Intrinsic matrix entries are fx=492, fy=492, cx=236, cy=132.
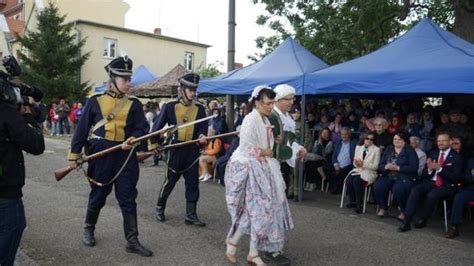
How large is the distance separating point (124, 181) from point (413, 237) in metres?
3.60

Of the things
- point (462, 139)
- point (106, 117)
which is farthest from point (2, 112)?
point (462, 139)

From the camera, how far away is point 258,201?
4.53m

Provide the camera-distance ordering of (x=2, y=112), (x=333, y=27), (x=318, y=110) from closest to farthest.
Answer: (x=2, y=112), (x=318, y=110), (x=333, y=27)

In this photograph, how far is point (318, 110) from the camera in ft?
36.9

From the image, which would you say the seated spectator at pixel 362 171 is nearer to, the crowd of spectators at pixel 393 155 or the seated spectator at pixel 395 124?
the crowd of spectators at pixel 393 155

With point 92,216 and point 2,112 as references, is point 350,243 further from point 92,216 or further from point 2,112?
point 2,112

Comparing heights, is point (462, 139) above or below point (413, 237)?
above

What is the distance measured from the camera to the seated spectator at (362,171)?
24.2ft

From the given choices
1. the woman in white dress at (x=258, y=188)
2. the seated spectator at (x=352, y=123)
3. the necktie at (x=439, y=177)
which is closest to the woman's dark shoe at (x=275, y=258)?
the woman in white dress at (x=258, y=188)

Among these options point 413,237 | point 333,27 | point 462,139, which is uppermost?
point 333,27

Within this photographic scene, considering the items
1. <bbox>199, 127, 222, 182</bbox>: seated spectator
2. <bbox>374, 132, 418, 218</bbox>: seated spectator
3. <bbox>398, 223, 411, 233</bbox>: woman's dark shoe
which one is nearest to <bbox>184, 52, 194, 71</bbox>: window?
<bbox>199, 127, 222, 182</bbox>: seated spectator

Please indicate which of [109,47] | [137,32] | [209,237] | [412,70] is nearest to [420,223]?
[412,70]

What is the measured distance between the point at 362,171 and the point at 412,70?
1729 millimetres

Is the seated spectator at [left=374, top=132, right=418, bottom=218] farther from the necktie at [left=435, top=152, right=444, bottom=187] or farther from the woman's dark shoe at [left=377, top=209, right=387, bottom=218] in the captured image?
the necktie at [left=435, top=152, right=444, bottom=187]
